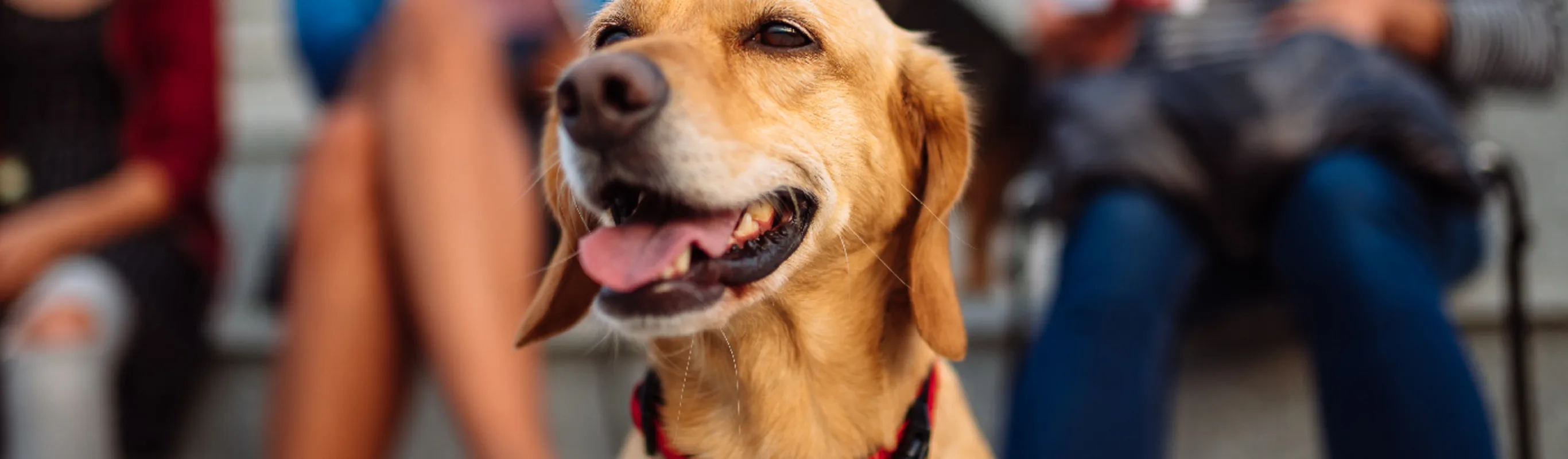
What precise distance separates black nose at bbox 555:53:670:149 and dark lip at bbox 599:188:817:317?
7 cm

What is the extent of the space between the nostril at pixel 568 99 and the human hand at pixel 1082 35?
111 centimetres

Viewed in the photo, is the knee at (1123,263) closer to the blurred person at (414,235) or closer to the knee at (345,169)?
the blurred person at (414,235)

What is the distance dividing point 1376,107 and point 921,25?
23.5 inches

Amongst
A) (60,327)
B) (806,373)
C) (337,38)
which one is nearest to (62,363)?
(60,327)

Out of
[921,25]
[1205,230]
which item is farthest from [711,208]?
[1205,230]

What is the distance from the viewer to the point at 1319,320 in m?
1.32

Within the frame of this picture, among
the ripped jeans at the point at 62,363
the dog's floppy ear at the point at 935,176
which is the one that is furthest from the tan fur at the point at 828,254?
the ripped jeans at the point at 62,363

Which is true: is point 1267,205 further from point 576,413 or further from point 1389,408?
point 576,413

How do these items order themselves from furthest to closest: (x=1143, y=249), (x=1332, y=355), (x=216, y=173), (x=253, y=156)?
1. (x=253, y=156)
2. (x=216, y=173)
3. (x=1143, y=249)
4. (x=1332, y=355)

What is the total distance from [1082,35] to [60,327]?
1.72 metres

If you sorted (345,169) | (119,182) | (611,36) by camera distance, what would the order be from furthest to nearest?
1. (119,182)
2. (345,169)
3. (611,36)

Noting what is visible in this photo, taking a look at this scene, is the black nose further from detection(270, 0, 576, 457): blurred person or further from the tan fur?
detection(270, 0, 576, 457): blurred person

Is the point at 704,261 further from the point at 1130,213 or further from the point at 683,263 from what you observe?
the point at 1130,213

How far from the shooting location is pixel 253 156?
8.99 ft
